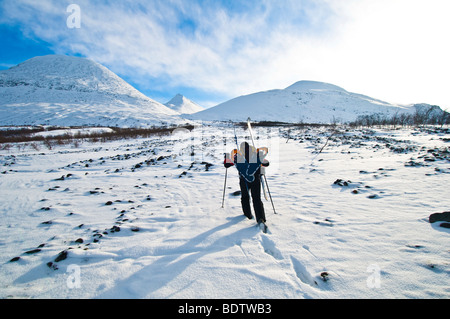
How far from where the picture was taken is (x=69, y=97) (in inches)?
3455

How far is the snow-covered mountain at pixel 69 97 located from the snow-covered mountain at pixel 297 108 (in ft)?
90.0

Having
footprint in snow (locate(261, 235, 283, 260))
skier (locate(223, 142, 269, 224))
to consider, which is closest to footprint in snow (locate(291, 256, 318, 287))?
footprint in snow (locate(261, 235, 283, 260))

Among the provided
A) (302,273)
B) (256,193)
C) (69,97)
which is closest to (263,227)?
(256,193)

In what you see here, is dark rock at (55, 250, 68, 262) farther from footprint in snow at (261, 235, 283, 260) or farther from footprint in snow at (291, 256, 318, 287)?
footprint in snow at (291, 256, 318, 287)

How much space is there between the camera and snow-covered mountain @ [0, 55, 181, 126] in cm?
6219

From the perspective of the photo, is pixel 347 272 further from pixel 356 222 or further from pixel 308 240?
pixel 356 222

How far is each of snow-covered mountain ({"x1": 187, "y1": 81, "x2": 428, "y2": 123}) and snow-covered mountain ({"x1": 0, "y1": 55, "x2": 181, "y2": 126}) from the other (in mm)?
27419

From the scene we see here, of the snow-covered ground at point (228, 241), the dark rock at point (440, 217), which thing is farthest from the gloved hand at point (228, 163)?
the dark rock at point (440, 217)

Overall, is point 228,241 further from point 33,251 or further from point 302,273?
point 33,251

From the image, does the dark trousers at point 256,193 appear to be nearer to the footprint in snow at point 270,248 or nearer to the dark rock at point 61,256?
the footprint in snow at point 270,248

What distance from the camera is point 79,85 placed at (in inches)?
4067

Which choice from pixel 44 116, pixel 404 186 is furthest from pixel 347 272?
pixel 44 116

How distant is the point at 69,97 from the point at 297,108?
107066 millimetres

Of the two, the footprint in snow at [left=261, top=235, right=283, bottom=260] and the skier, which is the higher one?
the skier
